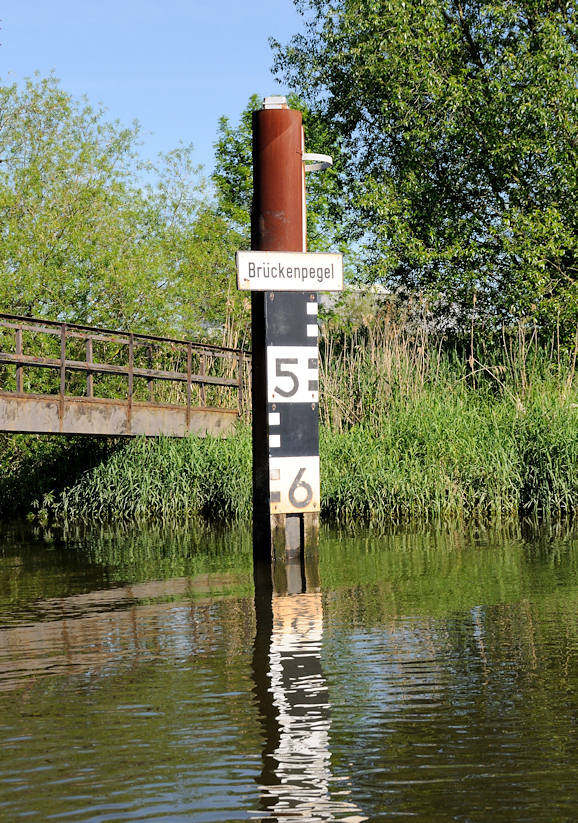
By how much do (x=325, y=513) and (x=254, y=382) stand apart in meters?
5.68

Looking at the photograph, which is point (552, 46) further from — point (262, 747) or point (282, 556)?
point (262, 747)

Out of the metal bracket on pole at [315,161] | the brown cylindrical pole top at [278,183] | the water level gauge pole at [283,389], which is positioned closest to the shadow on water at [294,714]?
the water level gauge pole at [283,389]

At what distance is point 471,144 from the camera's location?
22.5 metres

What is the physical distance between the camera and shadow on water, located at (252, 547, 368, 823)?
2.58 meters

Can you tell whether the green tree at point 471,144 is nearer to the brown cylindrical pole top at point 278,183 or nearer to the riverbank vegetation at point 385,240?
the riverbank vegetation at point 385,240

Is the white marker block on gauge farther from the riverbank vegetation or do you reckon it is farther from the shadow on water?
the riverbank vegetation

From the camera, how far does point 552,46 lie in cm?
2075

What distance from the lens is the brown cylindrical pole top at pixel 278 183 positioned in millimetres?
7090

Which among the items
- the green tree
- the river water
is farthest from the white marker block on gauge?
the green tree

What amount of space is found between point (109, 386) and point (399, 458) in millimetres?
10132

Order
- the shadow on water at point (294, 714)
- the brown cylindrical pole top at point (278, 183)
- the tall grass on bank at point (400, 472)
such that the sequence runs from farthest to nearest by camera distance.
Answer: the tall grass on bank at point (400, 472), the brown cylindrical pole top at point (278, 183), the shadow on water at point (294, 714)

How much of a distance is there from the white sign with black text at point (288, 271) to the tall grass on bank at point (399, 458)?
513 centimetres

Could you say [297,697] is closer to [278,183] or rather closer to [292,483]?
[292,483]

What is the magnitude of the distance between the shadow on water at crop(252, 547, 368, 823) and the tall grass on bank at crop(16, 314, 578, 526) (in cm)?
600
